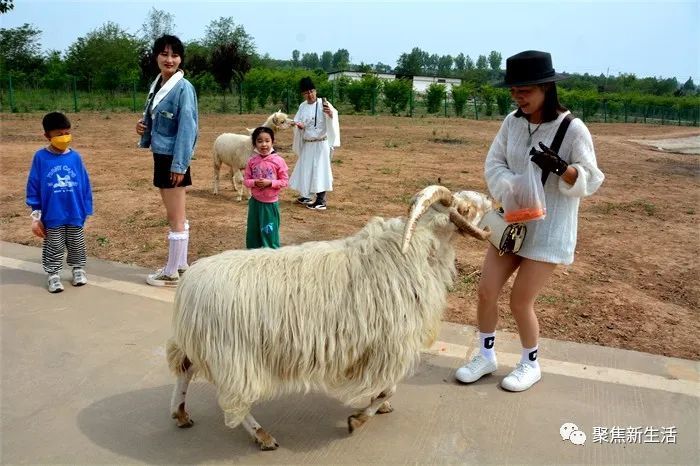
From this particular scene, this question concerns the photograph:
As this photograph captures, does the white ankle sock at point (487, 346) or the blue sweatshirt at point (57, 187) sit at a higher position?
the blue sweatshirt at point (57, 187)

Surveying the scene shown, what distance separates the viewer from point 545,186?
134 inches

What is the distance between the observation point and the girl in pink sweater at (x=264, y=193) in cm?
534

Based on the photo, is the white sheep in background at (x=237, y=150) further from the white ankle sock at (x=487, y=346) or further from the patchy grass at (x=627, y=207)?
the white ankle sock at (x=487, y=346)

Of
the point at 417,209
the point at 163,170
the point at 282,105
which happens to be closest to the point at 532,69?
the point at 417,209

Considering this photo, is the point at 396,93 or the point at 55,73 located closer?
the point at 396,93

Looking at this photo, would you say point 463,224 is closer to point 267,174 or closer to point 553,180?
point 553,180

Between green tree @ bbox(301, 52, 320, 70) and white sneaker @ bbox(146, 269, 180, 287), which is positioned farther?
green tree @ bbox(301, 52, 320, 70)

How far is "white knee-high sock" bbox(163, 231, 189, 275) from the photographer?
5480mm

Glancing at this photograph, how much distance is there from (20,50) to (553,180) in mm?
48842

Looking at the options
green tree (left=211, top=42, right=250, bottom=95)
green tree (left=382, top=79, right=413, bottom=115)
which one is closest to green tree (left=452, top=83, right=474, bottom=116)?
green tree (left=382, top=79, right=413, bottom=115)

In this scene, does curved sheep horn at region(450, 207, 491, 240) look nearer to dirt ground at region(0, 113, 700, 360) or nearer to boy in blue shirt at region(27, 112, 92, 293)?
dirt ground at region(0, 113, 700, 360)

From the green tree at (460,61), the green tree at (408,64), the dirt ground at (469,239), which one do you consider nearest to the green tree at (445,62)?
the green tree at (460,61)

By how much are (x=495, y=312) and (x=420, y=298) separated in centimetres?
89

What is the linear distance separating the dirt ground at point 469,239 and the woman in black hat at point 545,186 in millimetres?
963
